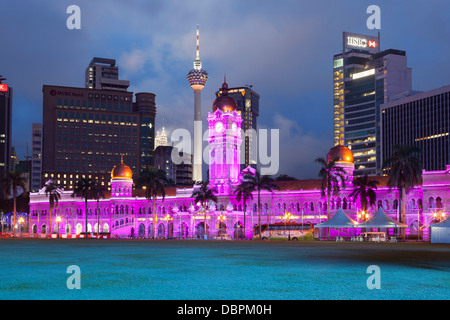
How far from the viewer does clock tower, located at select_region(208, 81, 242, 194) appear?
12612cm

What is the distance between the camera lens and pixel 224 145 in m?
127

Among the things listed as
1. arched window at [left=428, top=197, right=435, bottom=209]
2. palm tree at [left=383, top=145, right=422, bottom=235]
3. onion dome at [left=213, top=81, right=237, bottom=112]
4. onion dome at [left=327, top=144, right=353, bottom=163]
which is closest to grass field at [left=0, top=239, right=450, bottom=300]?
palm tree at [left=383, top=145, right=422, bottom=235]

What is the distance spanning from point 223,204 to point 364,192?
36137 millimetres

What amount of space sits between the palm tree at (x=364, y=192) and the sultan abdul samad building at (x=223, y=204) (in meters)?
6.20

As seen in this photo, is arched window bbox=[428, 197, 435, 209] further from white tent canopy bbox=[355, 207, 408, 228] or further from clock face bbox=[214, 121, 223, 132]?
clock face bbox=[214, 121, 223, 132]

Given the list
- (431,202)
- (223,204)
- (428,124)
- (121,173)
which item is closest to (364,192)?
(431,202)

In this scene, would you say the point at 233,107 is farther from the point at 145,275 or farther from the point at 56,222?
the point at 145,275

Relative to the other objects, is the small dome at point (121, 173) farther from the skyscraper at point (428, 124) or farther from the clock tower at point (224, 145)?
the skyscraper at point (428, 124)

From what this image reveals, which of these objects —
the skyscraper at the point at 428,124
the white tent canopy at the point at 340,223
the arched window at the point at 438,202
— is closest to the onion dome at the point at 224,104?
the arched window at the point at 438,202

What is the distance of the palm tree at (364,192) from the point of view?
313 ft

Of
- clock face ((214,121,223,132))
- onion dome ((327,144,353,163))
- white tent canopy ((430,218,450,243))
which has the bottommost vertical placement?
white tent canopy ((430,218,450,243))

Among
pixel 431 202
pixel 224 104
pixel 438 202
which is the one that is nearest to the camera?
pixel 438 202

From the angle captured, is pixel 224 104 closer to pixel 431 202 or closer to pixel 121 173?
pixel 121 173

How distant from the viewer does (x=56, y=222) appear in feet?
485
